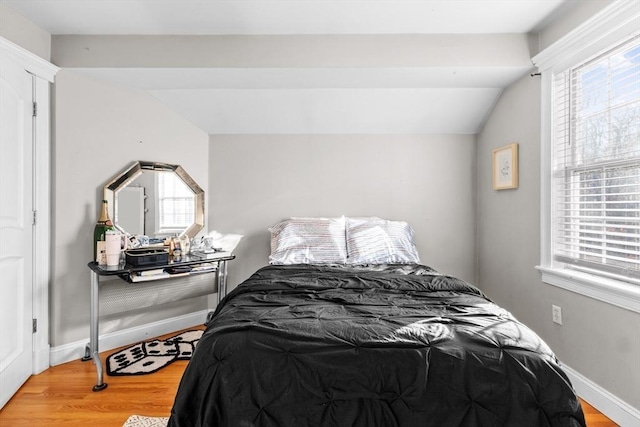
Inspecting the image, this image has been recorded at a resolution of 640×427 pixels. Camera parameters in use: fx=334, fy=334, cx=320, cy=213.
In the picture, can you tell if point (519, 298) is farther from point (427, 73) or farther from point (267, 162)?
point (267, 162)

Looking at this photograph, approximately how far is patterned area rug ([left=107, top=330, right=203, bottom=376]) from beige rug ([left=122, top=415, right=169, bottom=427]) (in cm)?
51

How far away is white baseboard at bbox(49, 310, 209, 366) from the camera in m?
2.38

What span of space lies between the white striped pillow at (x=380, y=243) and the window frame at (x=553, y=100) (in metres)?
0.96

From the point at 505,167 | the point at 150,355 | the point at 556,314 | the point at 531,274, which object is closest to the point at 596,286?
the point at 556,314

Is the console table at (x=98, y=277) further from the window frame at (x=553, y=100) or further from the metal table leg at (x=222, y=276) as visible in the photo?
the window frame at (x=553, y=100)

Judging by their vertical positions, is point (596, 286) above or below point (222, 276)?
above

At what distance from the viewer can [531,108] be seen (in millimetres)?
2396

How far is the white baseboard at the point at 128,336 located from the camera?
2375mm

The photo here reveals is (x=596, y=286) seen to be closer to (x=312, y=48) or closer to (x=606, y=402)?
(x=606, y=402)

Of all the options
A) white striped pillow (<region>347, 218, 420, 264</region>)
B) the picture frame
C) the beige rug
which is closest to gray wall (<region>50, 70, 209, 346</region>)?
the beige rug

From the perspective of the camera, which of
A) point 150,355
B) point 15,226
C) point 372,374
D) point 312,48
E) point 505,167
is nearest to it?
point 372,374

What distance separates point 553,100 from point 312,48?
1.66 metres

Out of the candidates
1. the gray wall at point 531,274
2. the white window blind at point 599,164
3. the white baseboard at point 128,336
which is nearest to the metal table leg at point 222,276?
the white baseboard at point 128,336

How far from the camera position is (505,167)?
2.68 meters
